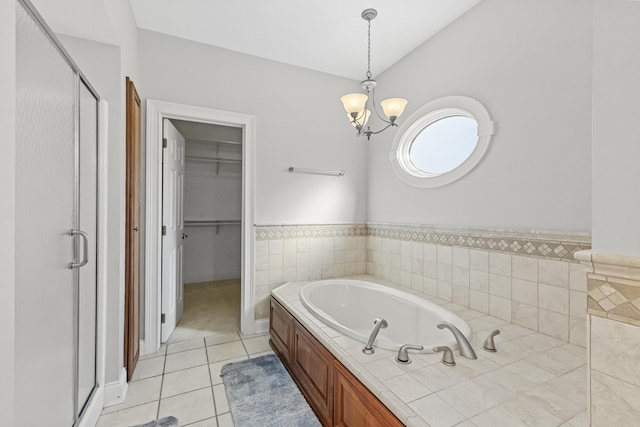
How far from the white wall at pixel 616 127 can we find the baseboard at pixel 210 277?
469cm

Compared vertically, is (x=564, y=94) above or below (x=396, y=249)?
above

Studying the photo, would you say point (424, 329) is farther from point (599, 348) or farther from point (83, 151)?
point (83, 151)

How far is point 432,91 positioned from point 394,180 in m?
0.86

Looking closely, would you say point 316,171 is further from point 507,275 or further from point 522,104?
point 507,275

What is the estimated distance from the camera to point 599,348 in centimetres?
67

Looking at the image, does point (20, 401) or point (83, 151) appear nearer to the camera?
point (20, 401)

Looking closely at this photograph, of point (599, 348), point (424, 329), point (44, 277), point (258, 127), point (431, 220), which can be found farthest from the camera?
point (258, 127)

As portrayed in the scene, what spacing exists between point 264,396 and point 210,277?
10.4 feet

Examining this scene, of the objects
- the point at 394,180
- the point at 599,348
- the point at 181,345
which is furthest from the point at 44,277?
the point at 394,180

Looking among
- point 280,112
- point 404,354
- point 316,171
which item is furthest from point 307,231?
point 404,354

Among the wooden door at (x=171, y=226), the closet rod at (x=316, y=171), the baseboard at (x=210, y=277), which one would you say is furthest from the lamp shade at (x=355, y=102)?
the baseboard at (x=210, y=277)

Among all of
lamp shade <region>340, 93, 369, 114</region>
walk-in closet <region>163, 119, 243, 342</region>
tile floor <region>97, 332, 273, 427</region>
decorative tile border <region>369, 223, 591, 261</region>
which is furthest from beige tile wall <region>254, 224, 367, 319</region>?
lamp shade <region>340, 93, 369, 114</region>

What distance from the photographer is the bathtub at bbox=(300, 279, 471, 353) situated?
1.73 metres

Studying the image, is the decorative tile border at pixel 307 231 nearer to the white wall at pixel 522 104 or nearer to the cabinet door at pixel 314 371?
the white wall at pixel 522 104
